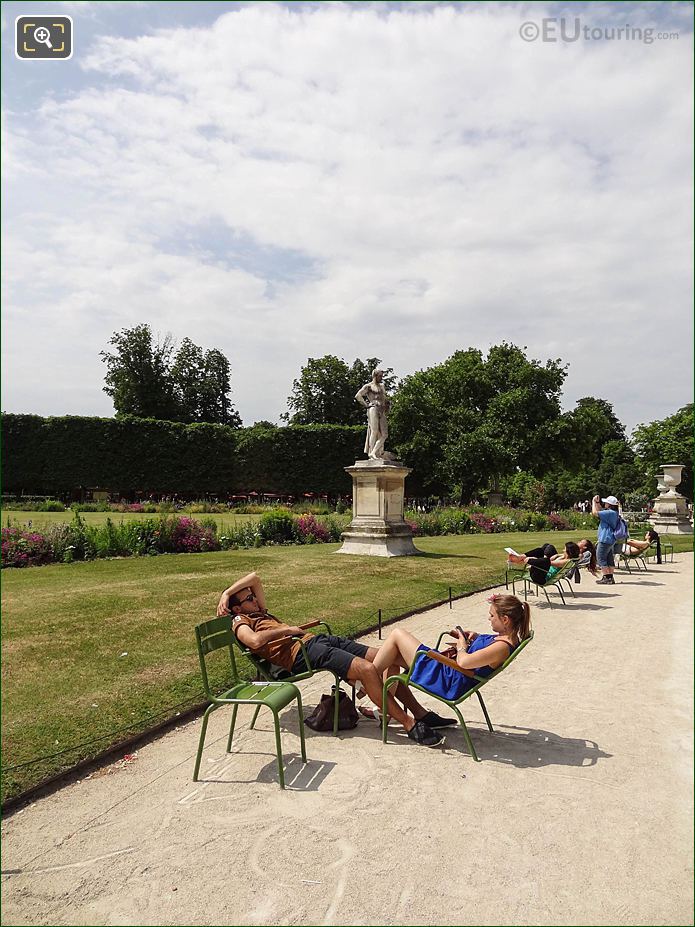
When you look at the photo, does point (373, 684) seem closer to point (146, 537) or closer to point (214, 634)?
point (214, 634)

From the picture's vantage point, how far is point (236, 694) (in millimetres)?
4180

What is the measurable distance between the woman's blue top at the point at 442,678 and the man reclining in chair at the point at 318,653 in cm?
30

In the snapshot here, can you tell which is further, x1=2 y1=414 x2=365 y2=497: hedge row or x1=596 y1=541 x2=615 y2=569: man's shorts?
x1=2 y1=414 x2=365 y2=497: hedge row

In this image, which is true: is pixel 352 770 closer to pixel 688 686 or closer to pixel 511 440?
pixel 688 686

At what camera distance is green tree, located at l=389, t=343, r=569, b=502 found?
31578 mm

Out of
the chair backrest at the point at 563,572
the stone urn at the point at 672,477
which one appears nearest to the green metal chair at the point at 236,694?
the chair backrest at the point at 563,572

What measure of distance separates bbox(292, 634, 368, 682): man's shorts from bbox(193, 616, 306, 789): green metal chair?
0.35 meters

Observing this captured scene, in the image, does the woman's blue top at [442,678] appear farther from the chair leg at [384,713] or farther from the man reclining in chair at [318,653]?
the man reclining in chair at [318,653]

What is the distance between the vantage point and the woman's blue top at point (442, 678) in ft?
14.1

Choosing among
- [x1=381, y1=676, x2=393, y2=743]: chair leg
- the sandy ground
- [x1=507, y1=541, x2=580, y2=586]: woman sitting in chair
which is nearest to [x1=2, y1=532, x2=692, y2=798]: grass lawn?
the sandy ground

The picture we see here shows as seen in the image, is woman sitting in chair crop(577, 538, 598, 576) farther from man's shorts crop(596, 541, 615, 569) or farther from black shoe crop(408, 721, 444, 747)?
black shoe crop(408, 721, 444, 747)

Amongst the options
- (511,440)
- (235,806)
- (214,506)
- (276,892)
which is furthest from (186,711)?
(511,440)

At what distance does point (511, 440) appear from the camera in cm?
3175

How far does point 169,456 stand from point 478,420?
15524 mm
